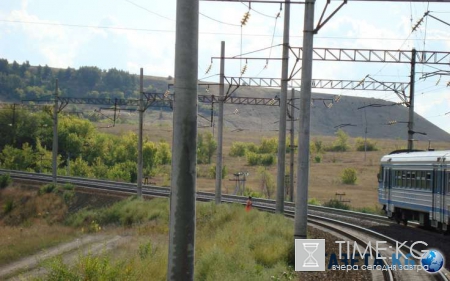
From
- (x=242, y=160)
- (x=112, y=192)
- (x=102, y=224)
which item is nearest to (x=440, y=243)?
(x=102, y=224)

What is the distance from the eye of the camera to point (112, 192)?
5125 cm

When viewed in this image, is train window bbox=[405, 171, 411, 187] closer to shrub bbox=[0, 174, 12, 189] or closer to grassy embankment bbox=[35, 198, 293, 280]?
grassy embankment bbox=[35, 198, 293, 280]

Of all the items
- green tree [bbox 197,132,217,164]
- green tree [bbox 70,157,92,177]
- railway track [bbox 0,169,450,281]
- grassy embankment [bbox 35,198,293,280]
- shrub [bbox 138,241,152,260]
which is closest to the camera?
grassy embankment [bbox 35,198,293,280]

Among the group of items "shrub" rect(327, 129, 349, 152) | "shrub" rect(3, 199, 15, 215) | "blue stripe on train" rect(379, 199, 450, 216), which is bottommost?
"shrub" rect(3, 199, 15, 215)

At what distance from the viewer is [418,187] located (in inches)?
1049

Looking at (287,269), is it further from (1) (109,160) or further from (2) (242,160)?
(2) (242,160)

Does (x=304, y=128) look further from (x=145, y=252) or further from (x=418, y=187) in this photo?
(x=418, y=187)

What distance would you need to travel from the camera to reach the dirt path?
83.7 feet

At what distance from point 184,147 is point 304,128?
29.2 ft

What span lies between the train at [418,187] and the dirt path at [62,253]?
12.8 m

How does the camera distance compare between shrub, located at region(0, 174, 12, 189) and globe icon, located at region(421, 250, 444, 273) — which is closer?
globe icon, located at region(421, 250, 444, 273)

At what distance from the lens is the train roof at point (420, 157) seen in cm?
2408

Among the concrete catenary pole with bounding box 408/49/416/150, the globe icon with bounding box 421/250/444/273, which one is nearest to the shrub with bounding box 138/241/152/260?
the globe icon with bounding box 421/250/444/273

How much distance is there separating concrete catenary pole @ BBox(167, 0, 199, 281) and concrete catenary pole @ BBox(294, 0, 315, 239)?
338 inches
